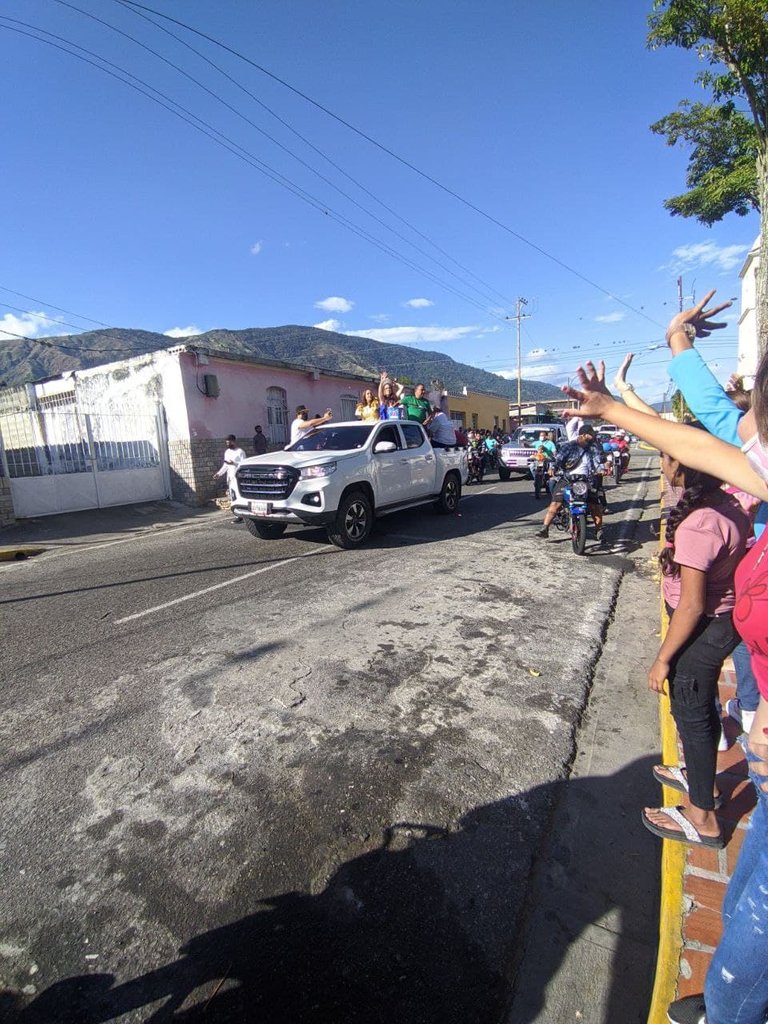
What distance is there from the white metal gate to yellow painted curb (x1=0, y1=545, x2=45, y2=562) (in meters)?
2.31

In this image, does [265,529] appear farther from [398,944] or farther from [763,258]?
[763,258]

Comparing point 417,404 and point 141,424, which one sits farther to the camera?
point 141,424

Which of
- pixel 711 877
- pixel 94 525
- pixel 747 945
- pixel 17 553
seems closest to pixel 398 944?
pixel 747 945

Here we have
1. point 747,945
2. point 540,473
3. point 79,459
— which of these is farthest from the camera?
point 540,473

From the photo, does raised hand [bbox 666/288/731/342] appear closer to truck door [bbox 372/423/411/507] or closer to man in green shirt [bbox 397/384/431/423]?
truck door [bbox 372/423/411/507]

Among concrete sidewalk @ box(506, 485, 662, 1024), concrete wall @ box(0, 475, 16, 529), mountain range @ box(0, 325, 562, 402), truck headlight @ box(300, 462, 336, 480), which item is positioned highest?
mountain range @ box(0, 325, 562, 402)

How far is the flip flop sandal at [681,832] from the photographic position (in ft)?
6.83

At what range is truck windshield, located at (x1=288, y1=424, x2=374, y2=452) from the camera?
7.85 meters

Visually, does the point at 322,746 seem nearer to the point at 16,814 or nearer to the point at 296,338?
the point at 16,814

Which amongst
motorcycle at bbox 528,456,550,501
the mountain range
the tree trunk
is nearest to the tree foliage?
the tree trunk

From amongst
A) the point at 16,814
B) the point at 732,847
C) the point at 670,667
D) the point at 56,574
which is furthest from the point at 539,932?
the point at 56,574

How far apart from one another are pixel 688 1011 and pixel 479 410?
133ft

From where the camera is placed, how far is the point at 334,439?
8094 mm

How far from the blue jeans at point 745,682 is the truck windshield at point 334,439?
6018 millimetres
